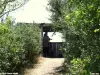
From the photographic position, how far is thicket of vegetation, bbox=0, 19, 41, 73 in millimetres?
13942

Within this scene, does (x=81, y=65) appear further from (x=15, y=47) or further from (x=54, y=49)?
(x=54, y=49)

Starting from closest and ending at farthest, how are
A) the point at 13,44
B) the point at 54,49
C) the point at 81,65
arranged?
the point at 81,65, the point at 13,44, the point at 54,49

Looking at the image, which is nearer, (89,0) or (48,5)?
(89,0)

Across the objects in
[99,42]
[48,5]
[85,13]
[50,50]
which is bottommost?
[50,50]

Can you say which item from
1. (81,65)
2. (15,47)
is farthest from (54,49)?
(81,65)

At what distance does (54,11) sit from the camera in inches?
967

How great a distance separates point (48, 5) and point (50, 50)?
15135 millimetres

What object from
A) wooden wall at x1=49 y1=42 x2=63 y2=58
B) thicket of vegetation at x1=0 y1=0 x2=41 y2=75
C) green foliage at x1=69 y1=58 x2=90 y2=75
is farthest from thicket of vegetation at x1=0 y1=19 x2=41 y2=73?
wooden wall at x1=49 y1=42 x2=63 y2=58

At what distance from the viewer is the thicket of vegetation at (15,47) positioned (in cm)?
1394

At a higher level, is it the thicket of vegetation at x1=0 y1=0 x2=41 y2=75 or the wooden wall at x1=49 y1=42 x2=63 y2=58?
the thicket of vegetation at x1=0 y1=0 x2=41 y2=75

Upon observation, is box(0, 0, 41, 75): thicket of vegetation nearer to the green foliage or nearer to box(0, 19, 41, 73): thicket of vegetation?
box(0, 19, 41, 73): thicket of vegetation

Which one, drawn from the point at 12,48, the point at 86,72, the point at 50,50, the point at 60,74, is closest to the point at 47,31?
the point at 50,50

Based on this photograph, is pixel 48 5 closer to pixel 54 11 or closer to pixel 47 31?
pixel 54 11

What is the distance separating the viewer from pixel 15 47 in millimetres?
17375
